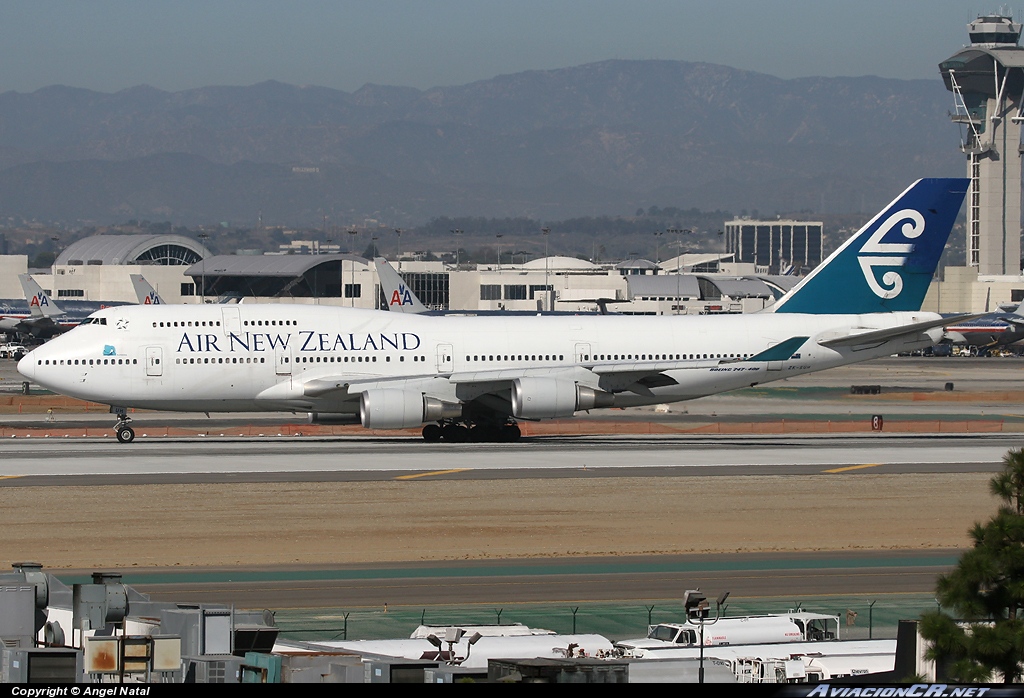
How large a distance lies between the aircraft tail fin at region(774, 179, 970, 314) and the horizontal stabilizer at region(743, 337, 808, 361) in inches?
125

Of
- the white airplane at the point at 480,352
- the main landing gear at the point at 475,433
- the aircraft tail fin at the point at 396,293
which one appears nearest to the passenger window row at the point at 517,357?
the white airplane at the point at 480,352

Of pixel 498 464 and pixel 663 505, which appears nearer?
pixel 663 505

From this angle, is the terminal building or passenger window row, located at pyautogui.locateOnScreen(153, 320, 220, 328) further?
the terminal building

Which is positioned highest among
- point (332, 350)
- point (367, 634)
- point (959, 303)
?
point (959, 303)

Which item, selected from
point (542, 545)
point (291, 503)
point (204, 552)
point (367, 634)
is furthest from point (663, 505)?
point (367, 634)

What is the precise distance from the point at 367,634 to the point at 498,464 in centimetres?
2155

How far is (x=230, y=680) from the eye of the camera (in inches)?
622

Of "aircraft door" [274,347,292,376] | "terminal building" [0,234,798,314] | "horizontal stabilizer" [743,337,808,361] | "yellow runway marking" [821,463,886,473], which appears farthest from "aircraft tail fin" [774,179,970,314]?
"terminal building" [0,234,798,314]

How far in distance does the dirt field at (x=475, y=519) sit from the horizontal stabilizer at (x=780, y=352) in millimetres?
10268

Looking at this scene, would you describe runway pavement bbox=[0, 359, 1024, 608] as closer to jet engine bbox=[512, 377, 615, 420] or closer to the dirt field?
the dirt field

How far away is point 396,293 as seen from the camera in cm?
11375

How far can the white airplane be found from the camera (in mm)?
50500

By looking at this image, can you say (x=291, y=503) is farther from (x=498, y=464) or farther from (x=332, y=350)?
(x=332, y=350)

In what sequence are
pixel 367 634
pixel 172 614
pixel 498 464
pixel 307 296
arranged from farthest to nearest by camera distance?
pixel 307 296 → pixel 498 464 → pixel 367 634 → pixel 172 614
